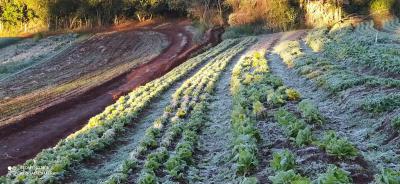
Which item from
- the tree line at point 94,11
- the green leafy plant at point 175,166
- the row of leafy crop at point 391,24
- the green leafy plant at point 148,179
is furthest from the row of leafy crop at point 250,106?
the tree line at point 94,11

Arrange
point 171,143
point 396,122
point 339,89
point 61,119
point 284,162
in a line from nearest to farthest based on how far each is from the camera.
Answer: point 284,162, point 396,122, point 171,143, point 339,89, point 61,119

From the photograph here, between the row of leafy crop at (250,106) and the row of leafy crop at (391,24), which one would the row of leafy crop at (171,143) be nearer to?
the row of leafy crop at (250,106)

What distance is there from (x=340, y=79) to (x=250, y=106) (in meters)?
3.45

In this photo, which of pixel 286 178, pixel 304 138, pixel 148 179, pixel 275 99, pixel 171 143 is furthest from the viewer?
pixel 275 99

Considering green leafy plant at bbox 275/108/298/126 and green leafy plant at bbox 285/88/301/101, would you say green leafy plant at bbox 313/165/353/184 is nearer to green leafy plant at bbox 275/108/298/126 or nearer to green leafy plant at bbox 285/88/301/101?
green leafy plant at bbox 275/108/298/126

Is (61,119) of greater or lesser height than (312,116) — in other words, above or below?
below

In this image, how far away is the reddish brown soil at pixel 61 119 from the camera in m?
16.4

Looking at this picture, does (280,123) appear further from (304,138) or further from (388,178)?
(388,178)

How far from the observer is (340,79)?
675 inches

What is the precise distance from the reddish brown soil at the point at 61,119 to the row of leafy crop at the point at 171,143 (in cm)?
417

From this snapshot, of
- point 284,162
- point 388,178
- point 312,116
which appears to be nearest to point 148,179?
point 284,162

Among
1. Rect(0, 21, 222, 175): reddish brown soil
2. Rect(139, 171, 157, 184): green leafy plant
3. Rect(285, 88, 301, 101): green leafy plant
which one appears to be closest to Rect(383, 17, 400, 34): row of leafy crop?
Rect(0, 21, 222, 175): reddish brown soil

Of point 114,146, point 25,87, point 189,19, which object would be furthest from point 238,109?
point 189,19

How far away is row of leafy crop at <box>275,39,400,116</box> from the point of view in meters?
12.7
